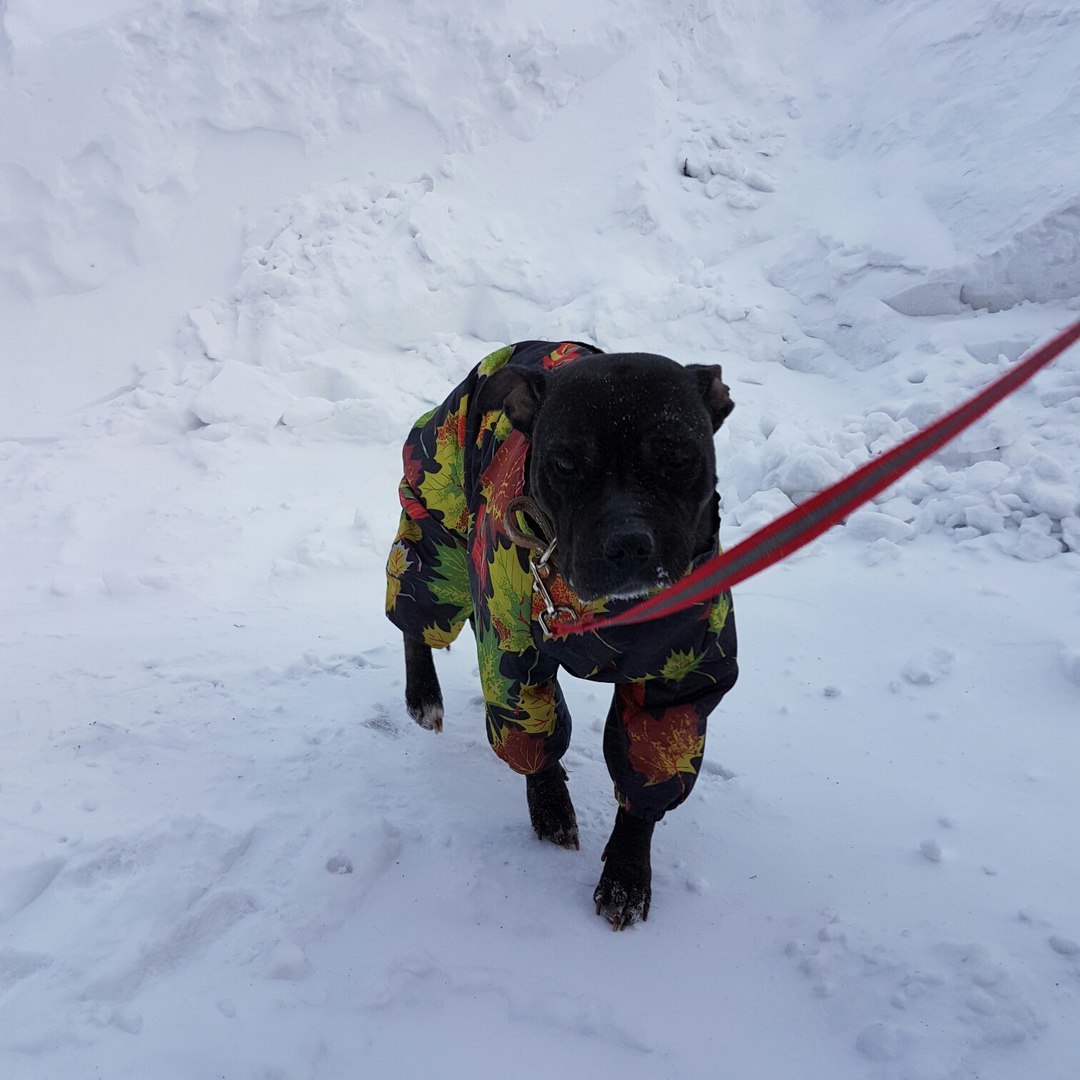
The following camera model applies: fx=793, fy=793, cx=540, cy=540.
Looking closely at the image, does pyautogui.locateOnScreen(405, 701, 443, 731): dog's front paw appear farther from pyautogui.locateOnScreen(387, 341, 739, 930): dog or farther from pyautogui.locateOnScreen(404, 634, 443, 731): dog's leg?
pyautogui.locateOnScreen(387, 341, 739, 930): dog

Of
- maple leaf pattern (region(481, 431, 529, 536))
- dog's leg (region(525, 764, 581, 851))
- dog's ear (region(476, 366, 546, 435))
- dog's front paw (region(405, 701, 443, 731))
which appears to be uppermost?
dog's ear (region(476, 366, 546, 435))

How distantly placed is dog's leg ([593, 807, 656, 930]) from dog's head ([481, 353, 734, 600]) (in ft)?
2.13

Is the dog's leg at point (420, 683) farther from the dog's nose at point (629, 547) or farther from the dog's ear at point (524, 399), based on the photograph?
the dog's nose at point (629, 547)

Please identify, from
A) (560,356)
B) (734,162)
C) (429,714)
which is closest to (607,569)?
(560,356)

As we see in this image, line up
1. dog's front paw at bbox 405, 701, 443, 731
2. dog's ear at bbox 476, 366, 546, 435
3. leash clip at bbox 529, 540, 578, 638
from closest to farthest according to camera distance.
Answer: leash clip at bbox 529, 540, 578, 638, dog's ear at bbox 476, 366, 546, 435, dog's front paw at bbox 405, 701, 443, 731

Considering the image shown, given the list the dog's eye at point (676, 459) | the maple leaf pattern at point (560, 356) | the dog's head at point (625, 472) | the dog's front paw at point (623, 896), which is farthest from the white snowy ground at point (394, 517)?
the maple leaf pattern at point (560, 356)

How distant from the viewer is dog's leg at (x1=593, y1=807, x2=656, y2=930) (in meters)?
1.80

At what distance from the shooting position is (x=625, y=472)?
1677 millimetres

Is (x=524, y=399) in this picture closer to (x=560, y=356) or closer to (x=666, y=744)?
(x=560, y=356)

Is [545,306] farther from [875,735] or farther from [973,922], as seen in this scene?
[973,922]

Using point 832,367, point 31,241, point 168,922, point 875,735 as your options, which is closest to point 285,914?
point 168,922

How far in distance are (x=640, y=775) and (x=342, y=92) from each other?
27.2 feet

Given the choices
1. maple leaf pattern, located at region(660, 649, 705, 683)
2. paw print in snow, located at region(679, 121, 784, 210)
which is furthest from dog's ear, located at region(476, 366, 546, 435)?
paw print in snow, located at region(679, 121, 784, 210)

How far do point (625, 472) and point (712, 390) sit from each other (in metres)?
0.35
